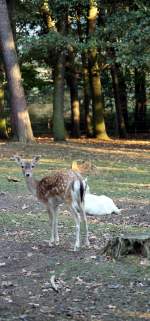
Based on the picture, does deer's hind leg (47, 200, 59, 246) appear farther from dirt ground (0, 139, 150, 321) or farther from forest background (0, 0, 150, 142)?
forest background (0, 0, 150, 142)

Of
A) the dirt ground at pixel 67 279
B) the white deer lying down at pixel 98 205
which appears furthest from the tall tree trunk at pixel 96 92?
the dirt ground at pixel 67 279

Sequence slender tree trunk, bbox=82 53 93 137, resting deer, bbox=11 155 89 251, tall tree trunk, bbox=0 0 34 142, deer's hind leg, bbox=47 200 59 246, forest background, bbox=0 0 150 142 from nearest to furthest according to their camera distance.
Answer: resting deer, bbox=11 155 89 251
deer's hind leg, bbox=47 200 59 246
forest background, bbox=0 0 150 142
tall tree trunk, bbox=0 0 34 142
slender tree trunk, bbox=82 53 93 137

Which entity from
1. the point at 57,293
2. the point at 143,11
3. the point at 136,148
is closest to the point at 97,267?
the point at 57,293

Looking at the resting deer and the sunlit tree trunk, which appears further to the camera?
the sunlit tree trunk

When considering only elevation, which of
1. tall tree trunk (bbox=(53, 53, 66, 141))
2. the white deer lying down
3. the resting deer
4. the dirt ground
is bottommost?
the dirt ground

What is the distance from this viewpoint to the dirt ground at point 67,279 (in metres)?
6.38

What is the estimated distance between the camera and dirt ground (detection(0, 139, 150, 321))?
6.38 meters

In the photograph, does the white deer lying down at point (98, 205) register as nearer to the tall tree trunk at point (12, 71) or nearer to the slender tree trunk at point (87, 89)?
the tall tree trunk at point (12, 71)

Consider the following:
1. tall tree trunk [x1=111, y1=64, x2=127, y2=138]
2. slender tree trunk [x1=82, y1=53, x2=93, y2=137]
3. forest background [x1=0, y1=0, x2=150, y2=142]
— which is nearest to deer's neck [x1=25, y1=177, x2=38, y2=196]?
forest background [x1=0, y1=0, x2=150, y2=142]

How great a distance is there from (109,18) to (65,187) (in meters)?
15.1

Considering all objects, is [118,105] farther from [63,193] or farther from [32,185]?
[63,193]

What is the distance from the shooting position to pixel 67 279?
752cm

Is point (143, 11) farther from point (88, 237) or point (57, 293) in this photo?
point (57, 293)

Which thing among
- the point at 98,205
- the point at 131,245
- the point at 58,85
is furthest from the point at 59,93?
the point at 131,245
